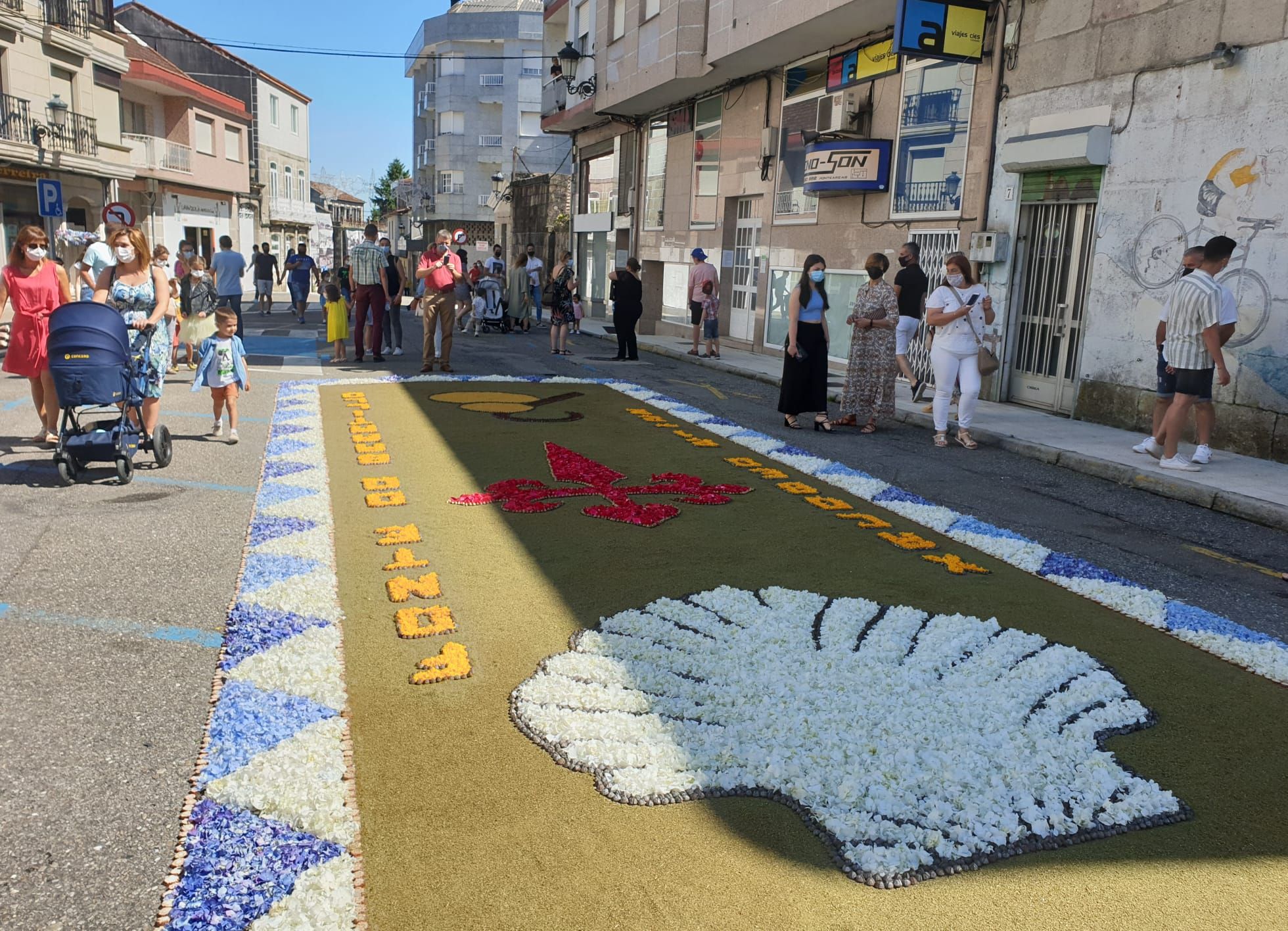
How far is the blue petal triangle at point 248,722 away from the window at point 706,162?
63.7 ft

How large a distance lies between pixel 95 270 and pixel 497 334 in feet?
45.2

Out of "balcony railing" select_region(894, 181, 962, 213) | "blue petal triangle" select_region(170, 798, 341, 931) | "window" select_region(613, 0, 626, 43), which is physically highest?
"window" select_region(613, 0, 626, 43)

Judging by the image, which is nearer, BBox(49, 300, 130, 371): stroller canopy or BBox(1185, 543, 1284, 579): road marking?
BBox(1185, 543, 1284, 579): road marking

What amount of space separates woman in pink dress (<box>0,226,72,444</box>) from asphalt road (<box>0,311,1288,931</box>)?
50 centimetres

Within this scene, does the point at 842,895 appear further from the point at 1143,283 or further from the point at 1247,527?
the point at 1143,283

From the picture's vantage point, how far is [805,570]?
5.49 meters

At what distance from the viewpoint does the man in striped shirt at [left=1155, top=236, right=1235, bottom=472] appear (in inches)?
327

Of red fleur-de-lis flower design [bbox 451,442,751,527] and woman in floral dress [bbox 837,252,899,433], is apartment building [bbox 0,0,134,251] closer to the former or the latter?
woman in floral dress [bbox 837,252,899,433]

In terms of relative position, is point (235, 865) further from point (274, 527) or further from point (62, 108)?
point (62, 108)

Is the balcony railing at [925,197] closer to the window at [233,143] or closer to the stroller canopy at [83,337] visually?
the stroller canopy at [83,337]

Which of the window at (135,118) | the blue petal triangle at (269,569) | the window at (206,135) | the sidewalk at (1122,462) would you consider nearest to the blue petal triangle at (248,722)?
the blue petal triangle at (269,569)

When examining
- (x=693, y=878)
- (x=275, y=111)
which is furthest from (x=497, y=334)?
(x=275, y=111)

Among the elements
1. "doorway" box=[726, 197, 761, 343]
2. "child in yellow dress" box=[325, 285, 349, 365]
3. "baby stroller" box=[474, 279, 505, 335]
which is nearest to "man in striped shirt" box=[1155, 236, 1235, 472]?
"child in yellow dress" box=[325, 285, 349, 365]

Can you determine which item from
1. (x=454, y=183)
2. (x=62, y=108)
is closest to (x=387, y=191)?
(x=454, y=183)
